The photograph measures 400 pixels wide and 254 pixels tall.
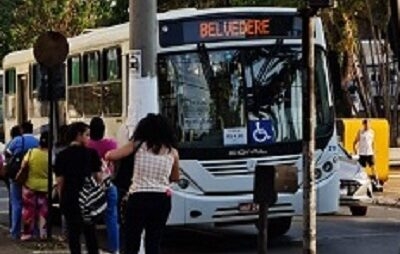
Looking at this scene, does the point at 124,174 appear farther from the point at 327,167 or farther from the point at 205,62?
the point at 327,167

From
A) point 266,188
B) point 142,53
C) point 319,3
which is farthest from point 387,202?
point 266,188

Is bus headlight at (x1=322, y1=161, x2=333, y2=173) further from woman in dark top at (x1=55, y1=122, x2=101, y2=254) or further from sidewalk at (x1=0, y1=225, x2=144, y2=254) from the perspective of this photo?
woman in dark top at (x1=55, y1=122, x2=101, y2=254)

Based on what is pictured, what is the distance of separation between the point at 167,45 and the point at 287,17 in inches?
73.8

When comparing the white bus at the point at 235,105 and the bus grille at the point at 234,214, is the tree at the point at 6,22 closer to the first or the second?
the white bus at the point at 235,105

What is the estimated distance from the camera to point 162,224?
31.5ft

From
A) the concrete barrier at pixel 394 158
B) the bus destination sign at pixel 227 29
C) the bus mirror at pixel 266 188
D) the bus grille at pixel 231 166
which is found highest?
the bus destination sign at pixel 227 29

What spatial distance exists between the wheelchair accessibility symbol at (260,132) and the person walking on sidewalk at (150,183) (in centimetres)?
467

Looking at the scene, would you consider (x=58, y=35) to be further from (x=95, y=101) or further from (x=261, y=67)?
(x=261, y=67)

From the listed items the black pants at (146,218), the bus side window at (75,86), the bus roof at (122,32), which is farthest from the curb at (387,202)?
the black pants at (146,218)

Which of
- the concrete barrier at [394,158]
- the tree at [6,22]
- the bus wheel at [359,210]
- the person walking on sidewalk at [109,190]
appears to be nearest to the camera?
the person walking on sidewalk at [109,190]

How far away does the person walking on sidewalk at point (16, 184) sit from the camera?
50.0 ft

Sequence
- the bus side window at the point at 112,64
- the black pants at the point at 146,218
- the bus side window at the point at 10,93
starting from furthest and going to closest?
the bus side window at the point at 10,93, the bus side window at the point at 112,64, the black pants at the point at 146,218

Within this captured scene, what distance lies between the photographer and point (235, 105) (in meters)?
14.2

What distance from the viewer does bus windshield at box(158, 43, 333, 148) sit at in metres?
14.0
